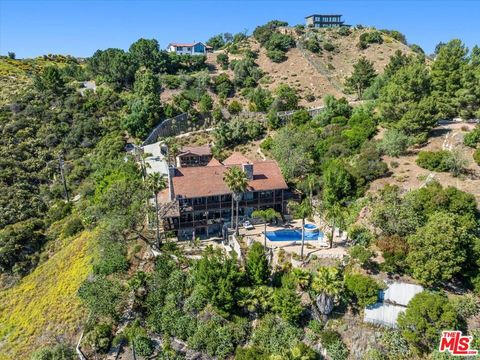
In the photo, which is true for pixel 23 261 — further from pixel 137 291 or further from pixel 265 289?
pixel 265 289

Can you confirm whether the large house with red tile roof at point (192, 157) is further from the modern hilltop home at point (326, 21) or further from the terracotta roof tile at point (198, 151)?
the modern hilltop home at point (326, 21)

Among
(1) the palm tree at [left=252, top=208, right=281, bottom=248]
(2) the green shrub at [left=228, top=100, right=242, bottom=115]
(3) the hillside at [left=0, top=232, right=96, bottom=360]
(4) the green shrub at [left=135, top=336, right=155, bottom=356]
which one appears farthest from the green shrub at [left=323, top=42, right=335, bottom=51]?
(4) the green shrub at [left=135, top=336, right=155, bottom=356]

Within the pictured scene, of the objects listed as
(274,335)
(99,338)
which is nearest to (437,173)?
(274,335)

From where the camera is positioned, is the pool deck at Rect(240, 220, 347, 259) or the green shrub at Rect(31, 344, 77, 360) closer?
the green shrub at Rect(31, 344, 77, 360)

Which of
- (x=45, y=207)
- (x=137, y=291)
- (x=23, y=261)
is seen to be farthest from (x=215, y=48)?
(x=137, y=291)

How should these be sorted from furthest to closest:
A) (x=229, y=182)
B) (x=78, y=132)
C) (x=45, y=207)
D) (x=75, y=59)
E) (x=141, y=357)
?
1. (x=75, y=59)
2. (x=78, y=132)
3. (x=45, y=207)
4. (x=229, y=182)
5. (x=141, y=357)

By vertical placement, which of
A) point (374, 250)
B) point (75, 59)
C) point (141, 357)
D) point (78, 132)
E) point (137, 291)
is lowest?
point (141, 357)

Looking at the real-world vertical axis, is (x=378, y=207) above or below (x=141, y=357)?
above

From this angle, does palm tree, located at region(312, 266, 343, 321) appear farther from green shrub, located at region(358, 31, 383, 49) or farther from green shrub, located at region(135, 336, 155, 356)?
green shrub, located at region(358, 31, 383, 49)
